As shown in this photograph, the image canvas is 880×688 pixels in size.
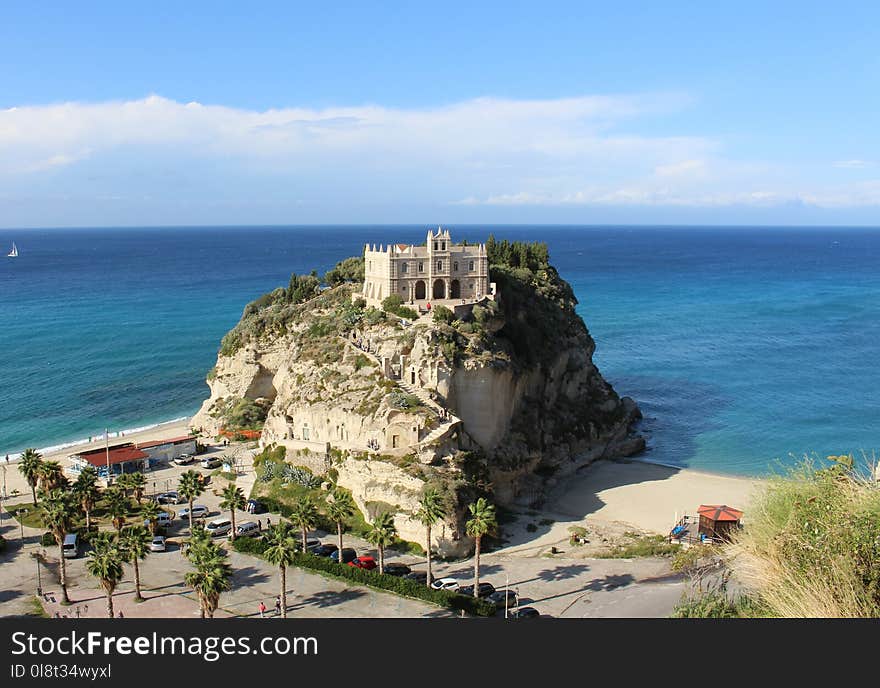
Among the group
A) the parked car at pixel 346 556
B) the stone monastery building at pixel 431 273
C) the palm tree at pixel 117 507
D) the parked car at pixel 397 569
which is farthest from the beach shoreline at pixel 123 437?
the parked car at pixel 397 569

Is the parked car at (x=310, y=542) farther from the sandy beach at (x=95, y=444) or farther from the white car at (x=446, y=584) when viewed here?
the sandy beach at (x=95, y=444)

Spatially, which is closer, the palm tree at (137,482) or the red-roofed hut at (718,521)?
the red-roofed hut at (718,521)

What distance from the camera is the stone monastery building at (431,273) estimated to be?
62719 millimetres

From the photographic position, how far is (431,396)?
52500mm

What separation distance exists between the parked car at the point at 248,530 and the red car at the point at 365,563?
25.1 feet

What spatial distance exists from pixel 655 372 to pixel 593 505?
138 ft

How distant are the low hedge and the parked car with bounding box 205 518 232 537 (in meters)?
3.10

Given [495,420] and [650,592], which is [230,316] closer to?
[495,420]

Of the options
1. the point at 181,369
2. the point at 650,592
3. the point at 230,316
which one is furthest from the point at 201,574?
the point at 230,316

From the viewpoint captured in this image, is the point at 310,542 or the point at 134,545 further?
the point at 310,542

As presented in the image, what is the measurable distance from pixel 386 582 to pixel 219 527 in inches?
535

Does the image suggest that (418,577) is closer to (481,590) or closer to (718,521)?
(481,590)

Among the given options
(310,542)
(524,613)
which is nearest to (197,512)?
(310,542)

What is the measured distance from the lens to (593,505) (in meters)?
56.0
